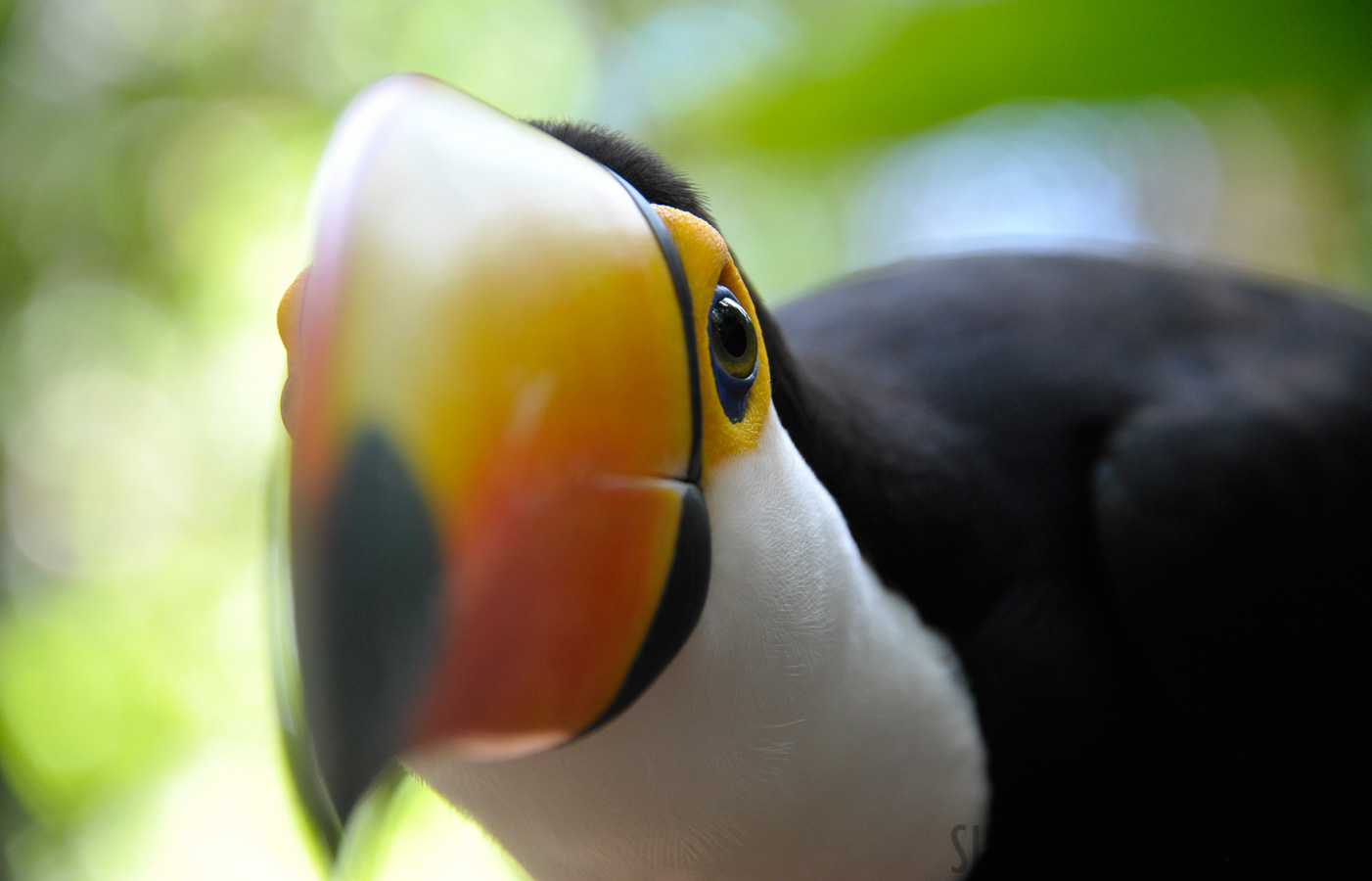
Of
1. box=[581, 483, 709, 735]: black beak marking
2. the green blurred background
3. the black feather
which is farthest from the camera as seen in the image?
the green blurred background

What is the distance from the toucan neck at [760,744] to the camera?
0.69 metres

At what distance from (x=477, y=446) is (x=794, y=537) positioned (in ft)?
0.95

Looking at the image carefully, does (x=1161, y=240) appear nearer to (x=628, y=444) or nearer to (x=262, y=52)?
(x=262, y=52)

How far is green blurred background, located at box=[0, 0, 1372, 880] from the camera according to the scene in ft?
8.27

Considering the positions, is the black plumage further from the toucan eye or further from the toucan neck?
the toucan eye

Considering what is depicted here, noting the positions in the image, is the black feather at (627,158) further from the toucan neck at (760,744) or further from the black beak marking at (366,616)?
the black beak marking at (366,616)

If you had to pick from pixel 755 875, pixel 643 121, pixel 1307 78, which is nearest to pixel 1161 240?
pixel 643 121

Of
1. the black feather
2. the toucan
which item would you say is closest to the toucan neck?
the toucan

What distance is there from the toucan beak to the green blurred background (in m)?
1.60

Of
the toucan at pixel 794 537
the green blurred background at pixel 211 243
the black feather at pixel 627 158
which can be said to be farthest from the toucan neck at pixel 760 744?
the green blurred background at pixel 211 243

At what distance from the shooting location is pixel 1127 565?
1.05m

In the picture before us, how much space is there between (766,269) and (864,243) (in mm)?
308

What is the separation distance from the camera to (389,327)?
19.4 inches

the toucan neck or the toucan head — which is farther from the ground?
the toucan head
